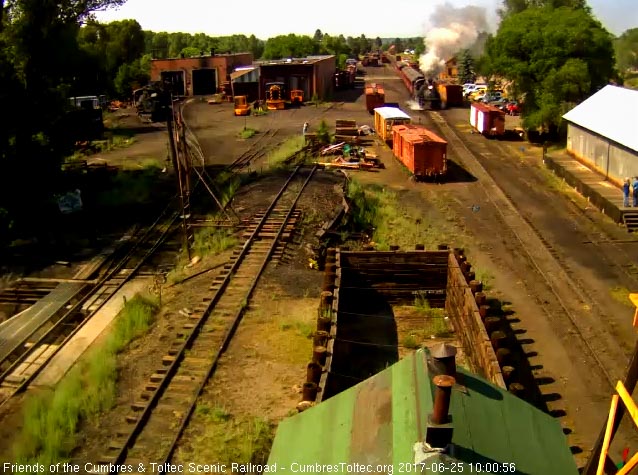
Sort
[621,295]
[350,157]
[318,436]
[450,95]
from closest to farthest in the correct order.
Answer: [318,436] < [621,295] < [350,157] < [450,95]

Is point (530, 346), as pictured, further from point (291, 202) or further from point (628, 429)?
point (291, 202)

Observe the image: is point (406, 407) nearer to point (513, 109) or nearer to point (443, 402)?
point (443, 402)

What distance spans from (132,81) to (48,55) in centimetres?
3984

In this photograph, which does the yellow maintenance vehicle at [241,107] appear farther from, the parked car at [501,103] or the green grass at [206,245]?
the green grass at [206,245]

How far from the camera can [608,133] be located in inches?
1032

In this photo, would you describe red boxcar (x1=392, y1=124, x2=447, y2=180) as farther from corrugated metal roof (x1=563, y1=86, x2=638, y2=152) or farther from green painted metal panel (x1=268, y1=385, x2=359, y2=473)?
green painted metal panel (x1=268, y1=385, x2=359, y2=473)

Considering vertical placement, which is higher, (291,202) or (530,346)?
(291,202)

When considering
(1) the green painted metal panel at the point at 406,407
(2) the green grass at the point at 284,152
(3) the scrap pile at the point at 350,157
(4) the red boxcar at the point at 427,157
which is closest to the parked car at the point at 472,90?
(2) the green grass at the point at 284,152

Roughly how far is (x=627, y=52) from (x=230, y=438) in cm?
14443

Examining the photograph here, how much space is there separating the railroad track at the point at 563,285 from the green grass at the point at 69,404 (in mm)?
9615

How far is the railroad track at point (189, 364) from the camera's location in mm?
10055

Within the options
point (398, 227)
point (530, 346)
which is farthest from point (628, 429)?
point (398, 227)

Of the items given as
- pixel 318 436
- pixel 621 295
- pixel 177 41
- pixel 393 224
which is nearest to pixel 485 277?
pixel 621 295

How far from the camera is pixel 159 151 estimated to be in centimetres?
3672
